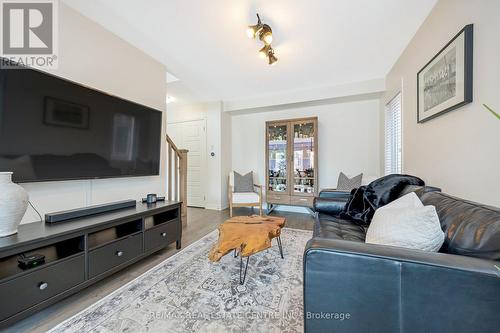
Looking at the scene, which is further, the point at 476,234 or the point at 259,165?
the point at 259,165

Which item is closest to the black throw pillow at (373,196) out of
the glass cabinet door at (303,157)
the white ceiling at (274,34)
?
the white ceiling at (274,34)

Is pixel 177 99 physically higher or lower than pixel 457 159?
higher

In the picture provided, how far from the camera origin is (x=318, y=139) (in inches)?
154

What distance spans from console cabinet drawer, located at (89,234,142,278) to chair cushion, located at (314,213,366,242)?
5.28 ft

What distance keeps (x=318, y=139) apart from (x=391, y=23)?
7.04 ft

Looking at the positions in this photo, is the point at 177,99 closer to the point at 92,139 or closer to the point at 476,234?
the point at 92,139

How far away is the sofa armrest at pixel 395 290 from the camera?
66cm

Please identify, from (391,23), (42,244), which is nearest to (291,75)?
(391,23)

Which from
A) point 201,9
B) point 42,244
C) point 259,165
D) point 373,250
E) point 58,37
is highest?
point 201,9

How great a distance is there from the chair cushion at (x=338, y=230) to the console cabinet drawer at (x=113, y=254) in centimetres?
161

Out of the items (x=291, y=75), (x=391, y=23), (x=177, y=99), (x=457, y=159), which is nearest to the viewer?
(x=457, y=159)

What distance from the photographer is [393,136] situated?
292 cm

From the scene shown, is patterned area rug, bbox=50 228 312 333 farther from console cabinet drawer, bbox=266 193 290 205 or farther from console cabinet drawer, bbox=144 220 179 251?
console cabinet drawer, bbox=266 193 290 205

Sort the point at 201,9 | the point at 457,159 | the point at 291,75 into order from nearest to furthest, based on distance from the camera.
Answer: the point at 457,159 → the point at 201,9 → the point at 291,75
